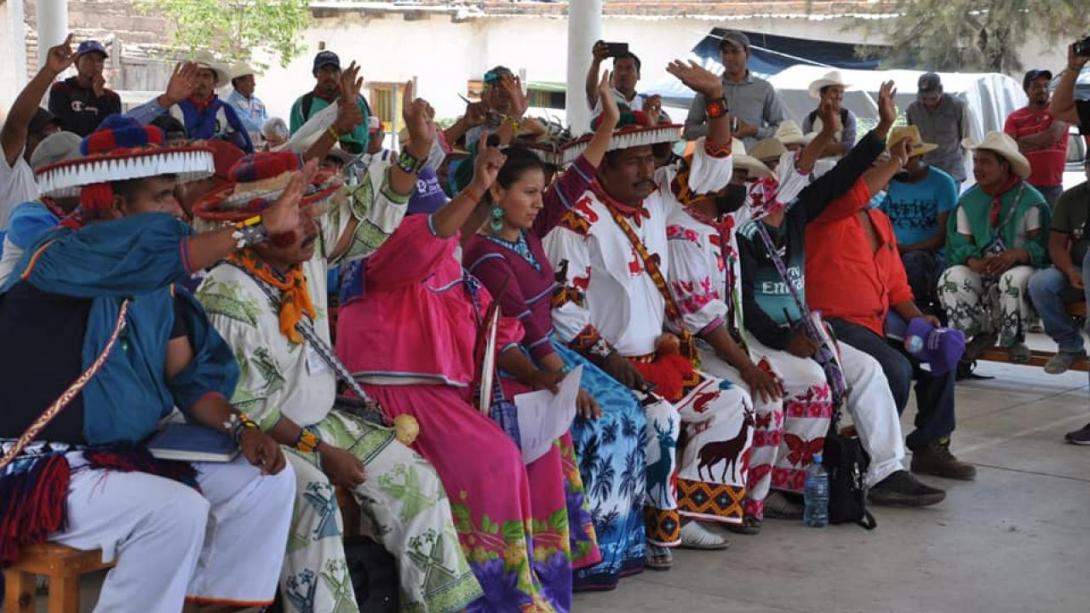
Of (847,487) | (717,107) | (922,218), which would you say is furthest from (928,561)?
(922,218)

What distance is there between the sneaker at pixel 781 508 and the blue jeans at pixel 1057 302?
3118mm

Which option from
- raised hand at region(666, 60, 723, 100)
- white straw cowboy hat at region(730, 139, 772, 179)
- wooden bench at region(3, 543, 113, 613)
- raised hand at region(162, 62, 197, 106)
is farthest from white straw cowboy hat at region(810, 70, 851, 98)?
wooden bench at region(3, 543, 113, 613)

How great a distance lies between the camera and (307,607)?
4266mm

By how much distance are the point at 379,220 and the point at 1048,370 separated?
18.2 feet

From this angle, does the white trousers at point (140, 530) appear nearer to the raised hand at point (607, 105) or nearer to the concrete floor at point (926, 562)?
the concrete floor at point (926, 562)

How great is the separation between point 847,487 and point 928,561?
0.56 meters

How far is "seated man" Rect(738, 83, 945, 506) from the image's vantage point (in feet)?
21.9

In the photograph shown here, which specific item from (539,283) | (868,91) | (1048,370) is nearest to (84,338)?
(539,283)

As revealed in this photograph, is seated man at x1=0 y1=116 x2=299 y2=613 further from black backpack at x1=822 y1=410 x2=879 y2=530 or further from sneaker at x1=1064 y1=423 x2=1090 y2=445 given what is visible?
sneaker at x1=1064 y1=423 x2=1090 y2=445

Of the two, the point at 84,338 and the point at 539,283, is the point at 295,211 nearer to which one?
the point at 84,338

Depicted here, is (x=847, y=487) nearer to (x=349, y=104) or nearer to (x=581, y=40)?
(x=349, y=104)

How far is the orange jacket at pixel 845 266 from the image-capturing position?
7.12m

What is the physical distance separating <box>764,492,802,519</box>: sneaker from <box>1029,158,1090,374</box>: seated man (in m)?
3.12

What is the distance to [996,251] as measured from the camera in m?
9.23
